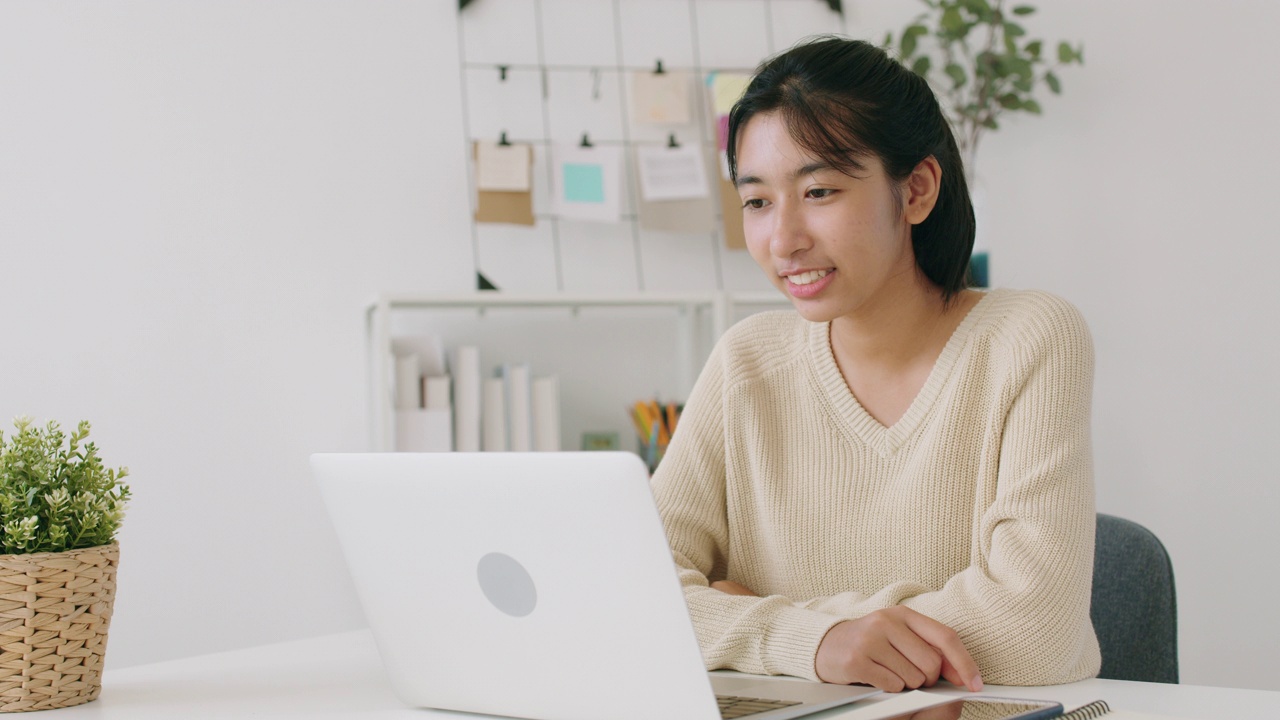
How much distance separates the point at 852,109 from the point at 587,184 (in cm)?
143

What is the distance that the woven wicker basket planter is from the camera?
3.02 feet

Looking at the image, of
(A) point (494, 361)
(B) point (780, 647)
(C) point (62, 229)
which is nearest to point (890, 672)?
(B) point (780, 647)

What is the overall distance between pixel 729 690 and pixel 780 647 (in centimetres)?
8

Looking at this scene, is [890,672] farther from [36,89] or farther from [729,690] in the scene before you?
[36,89]

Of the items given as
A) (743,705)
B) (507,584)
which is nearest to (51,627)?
(507,584)

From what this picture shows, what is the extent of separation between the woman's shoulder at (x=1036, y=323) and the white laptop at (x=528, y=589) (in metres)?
0.43

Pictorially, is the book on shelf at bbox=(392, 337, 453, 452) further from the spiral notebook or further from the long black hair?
the spiral notebook

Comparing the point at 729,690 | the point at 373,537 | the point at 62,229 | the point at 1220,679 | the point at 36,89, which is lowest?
the point at 1220,679

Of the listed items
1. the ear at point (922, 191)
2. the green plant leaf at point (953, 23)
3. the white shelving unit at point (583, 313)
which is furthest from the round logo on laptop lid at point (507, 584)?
the green plant leaf at point (953, 23)

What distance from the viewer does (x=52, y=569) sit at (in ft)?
3.07

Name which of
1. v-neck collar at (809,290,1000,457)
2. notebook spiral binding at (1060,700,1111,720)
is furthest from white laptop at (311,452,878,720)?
v-neck collar at (809,290,1000,457)

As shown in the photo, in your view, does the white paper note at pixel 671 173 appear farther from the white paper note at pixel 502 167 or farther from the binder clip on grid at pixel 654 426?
the binder clip on grid at pixel 654 426

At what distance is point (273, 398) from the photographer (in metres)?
2.38

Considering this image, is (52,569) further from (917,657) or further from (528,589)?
(917,657)
